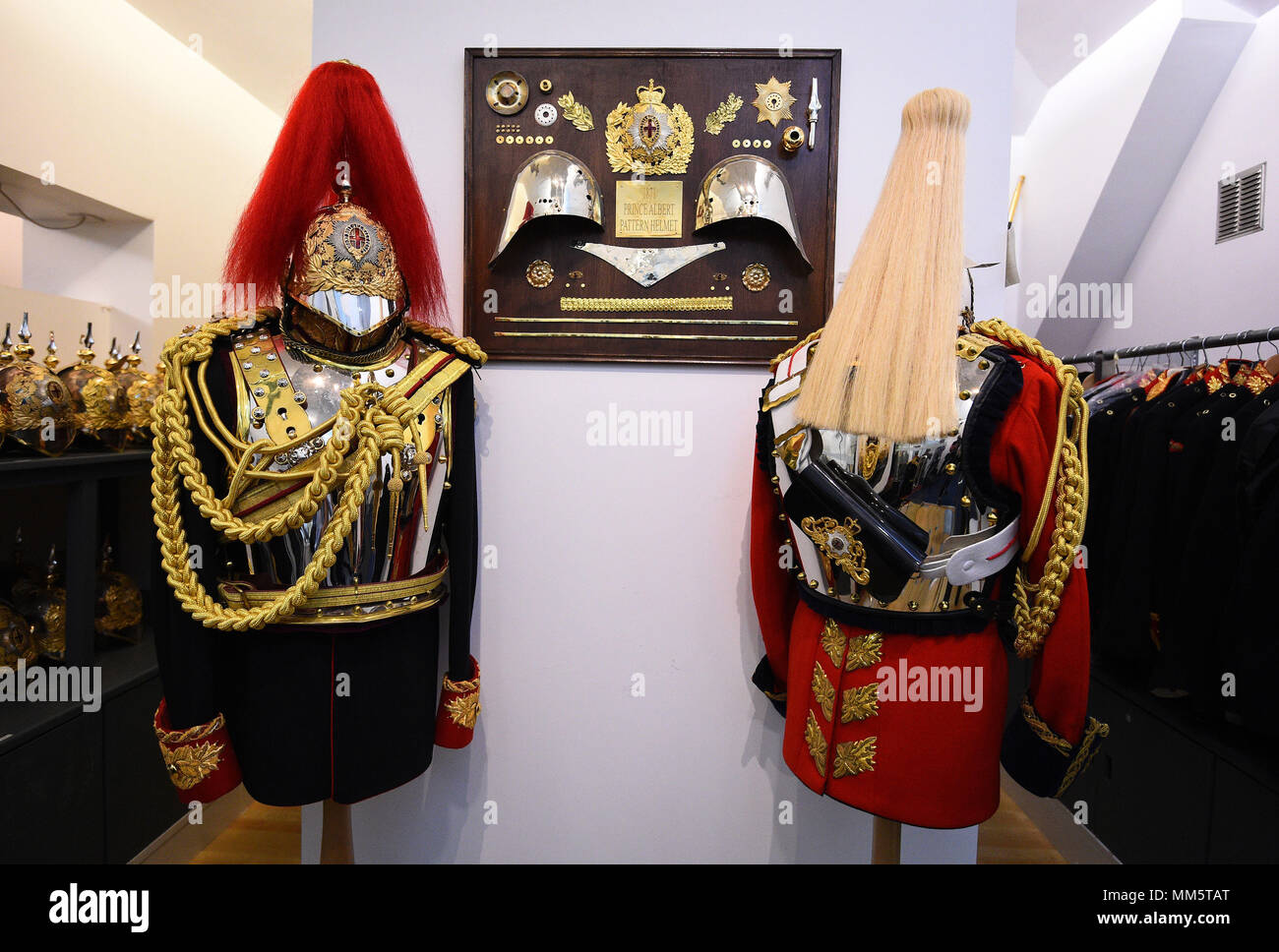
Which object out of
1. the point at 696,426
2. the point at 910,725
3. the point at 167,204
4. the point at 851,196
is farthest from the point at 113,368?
the point at 910,725

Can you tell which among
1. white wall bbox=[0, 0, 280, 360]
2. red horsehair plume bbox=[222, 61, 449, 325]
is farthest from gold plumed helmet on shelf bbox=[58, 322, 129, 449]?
red horsehair plume bbox=[222, 61, 449, 325]

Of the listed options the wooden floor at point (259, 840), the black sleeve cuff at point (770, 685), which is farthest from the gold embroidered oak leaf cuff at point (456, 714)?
the wooden floor at point (259, 840)

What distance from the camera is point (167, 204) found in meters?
2.91

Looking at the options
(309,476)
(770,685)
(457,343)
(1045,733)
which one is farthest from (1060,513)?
(309,476)

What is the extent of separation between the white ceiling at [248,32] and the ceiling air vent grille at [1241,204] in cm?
389

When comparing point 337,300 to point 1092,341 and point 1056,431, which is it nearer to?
point 1056,431

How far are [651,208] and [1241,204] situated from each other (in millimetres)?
2851

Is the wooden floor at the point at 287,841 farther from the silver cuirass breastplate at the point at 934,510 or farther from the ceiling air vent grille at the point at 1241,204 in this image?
the ceiling air vent grille at the point at 1241,204

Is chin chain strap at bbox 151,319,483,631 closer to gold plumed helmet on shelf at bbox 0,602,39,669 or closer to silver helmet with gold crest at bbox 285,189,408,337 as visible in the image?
→ silver helmet with gold crest at bbox 285,189,408,337

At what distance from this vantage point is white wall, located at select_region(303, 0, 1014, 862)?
1616mm

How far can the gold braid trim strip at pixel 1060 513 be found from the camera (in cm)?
107

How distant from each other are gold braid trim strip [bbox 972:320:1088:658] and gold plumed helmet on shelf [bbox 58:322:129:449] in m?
2.52

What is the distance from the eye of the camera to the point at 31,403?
5.69 feet

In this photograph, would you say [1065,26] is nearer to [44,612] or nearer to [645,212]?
[645,212]
